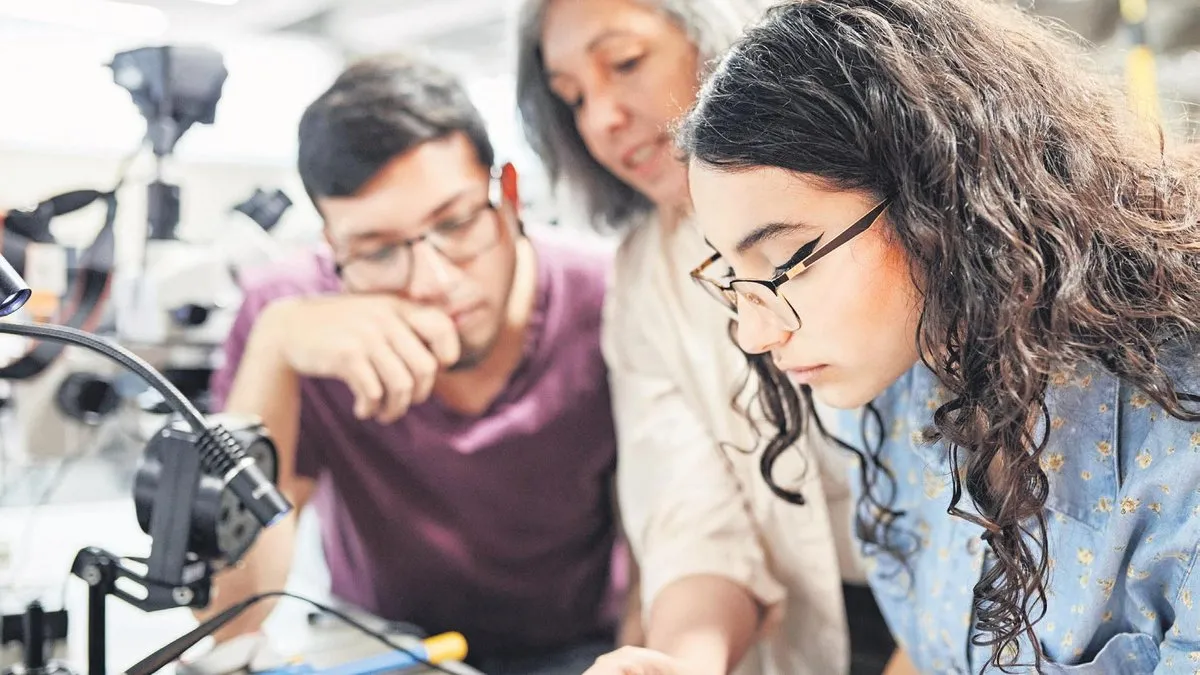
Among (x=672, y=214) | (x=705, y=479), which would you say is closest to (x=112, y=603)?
(x=705, y=479)

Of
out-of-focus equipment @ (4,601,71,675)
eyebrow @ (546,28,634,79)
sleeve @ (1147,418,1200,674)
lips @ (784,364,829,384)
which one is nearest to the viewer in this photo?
sleeve @ (1147,418,1200,674)

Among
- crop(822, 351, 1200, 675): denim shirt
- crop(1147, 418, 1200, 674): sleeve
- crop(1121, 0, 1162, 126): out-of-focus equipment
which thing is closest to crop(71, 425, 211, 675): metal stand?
crop(822, 351, 1200, 675): denim shirt

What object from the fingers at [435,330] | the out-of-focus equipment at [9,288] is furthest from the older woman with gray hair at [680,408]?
the out-of-focus equipment at [9,288]

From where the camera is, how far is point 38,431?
3.82 feet

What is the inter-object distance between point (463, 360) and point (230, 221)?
33 centimetres

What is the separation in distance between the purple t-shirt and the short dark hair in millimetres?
181

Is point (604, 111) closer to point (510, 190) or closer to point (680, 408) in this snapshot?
point (510, 190)


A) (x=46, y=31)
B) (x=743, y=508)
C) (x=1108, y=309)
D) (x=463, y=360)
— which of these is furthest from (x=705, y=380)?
(x=46, y=31)

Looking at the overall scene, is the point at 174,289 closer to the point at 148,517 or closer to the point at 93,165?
the point at 93,165

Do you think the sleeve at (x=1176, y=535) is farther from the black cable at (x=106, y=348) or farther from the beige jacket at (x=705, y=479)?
the black cable at (x=106, y=348)

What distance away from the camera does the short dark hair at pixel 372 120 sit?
46.7 inches

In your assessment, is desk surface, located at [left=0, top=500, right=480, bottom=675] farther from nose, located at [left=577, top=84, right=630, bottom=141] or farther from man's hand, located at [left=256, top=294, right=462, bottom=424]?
nose, located at [left=577, top=84, right=630, bottom=141]

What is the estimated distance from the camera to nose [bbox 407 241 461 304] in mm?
1206

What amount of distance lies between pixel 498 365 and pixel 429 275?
0.19m
